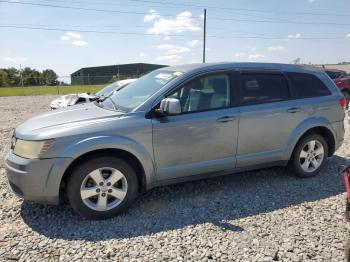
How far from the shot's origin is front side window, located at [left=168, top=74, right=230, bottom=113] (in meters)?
4.18

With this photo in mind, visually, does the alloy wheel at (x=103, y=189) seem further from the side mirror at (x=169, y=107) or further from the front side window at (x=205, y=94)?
the front side window at (x=205, y=94)

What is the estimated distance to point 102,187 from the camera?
149 inches

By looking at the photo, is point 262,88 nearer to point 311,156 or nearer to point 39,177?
point 311,156

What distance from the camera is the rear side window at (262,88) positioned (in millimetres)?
4535

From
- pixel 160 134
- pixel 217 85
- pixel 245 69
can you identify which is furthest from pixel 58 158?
pixel 245 69

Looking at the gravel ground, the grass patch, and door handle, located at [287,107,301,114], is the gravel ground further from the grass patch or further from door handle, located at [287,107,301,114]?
the grass patch

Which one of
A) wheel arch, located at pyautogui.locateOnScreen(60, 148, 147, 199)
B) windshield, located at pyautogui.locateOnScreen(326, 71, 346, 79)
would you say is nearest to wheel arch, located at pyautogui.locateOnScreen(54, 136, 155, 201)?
wheel arch, located at pyautogui.locateOnScreen(60, 148, 147, 199)

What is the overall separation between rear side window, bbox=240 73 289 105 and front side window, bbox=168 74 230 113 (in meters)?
0.26

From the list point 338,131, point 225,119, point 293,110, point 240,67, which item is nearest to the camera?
point 225,119

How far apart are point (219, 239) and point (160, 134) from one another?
1.33m

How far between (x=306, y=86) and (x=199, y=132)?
6.63ft

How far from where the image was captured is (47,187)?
11.7 ft

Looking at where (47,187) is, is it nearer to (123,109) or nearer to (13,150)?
(13,150)

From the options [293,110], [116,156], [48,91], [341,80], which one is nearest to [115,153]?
[116,156]
